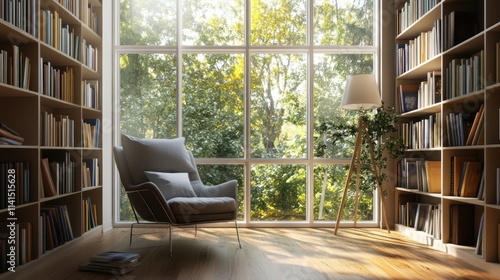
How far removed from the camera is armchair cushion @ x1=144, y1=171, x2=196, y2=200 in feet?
14.5

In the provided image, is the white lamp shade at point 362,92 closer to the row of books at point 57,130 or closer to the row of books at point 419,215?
the row of books at point 419,215

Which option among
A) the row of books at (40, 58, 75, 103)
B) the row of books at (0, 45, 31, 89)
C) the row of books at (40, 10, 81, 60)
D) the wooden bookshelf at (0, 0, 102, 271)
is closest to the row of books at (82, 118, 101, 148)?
the wooden bookshelf at (0, 0, 102, 271)

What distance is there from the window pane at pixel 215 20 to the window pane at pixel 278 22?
0.18 metres

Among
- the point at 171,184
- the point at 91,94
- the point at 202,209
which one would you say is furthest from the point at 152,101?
the point at 202,209

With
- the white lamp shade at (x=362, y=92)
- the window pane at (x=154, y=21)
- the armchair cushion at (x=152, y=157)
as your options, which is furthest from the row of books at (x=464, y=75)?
the window pane at (x=154, y=21)

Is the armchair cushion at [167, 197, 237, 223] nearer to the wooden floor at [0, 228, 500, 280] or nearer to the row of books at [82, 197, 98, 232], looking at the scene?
the wooden floor at [0, 228, 500, 280]

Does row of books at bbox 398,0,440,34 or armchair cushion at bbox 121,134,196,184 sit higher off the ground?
row of books at bbox 398,0,440,34

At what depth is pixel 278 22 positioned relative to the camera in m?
5.60

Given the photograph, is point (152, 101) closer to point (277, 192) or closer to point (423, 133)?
point (277, 192)

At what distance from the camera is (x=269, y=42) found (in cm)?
559

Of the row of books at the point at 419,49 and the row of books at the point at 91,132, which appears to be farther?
the row of books at the point at 91,132

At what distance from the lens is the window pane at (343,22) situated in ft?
18.4

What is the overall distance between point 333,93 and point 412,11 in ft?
4.20

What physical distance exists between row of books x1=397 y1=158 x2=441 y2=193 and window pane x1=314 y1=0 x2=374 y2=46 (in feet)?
5.24
